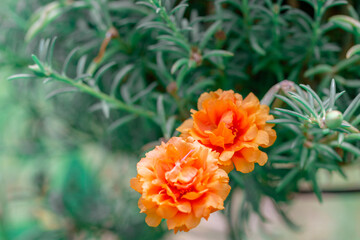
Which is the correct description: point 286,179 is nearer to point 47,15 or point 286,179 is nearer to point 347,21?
point 347,21

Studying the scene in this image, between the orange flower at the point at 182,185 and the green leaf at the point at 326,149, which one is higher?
the orange flower at the point at 182,185

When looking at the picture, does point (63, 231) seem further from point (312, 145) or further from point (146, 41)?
point (312, 145)

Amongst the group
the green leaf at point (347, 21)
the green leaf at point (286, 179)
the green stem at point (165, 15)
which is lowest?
the green leaf at point (286, 179)

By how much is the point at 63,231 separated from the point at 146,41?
1.66 ft

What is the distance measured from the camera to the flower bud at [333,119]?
267 millimetres

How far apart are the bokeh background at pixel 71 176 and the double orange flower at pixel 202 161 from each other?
31 cm

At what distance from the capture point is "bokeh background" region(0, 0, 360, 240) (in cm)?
63

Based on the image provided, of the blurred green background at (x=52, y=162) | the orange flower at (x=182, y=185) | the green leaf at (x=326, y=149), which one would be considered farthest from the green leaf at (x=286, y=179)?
the blurred green background at (x=52, y=162)

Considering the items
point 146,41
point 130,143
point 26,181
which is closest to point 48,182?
point 26,181

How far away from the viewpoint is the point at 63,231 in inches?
30.4

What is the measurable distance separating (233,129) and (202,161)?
0.05 meters

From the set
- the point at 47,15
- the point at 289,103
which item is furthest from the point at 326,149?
the point at 47,15

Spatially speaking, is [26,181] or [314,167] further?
[26,181]

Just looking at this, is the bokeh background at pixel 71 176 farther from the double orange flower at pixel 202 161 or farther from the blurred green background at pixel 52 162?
the double orange flower at pixel 202 161
